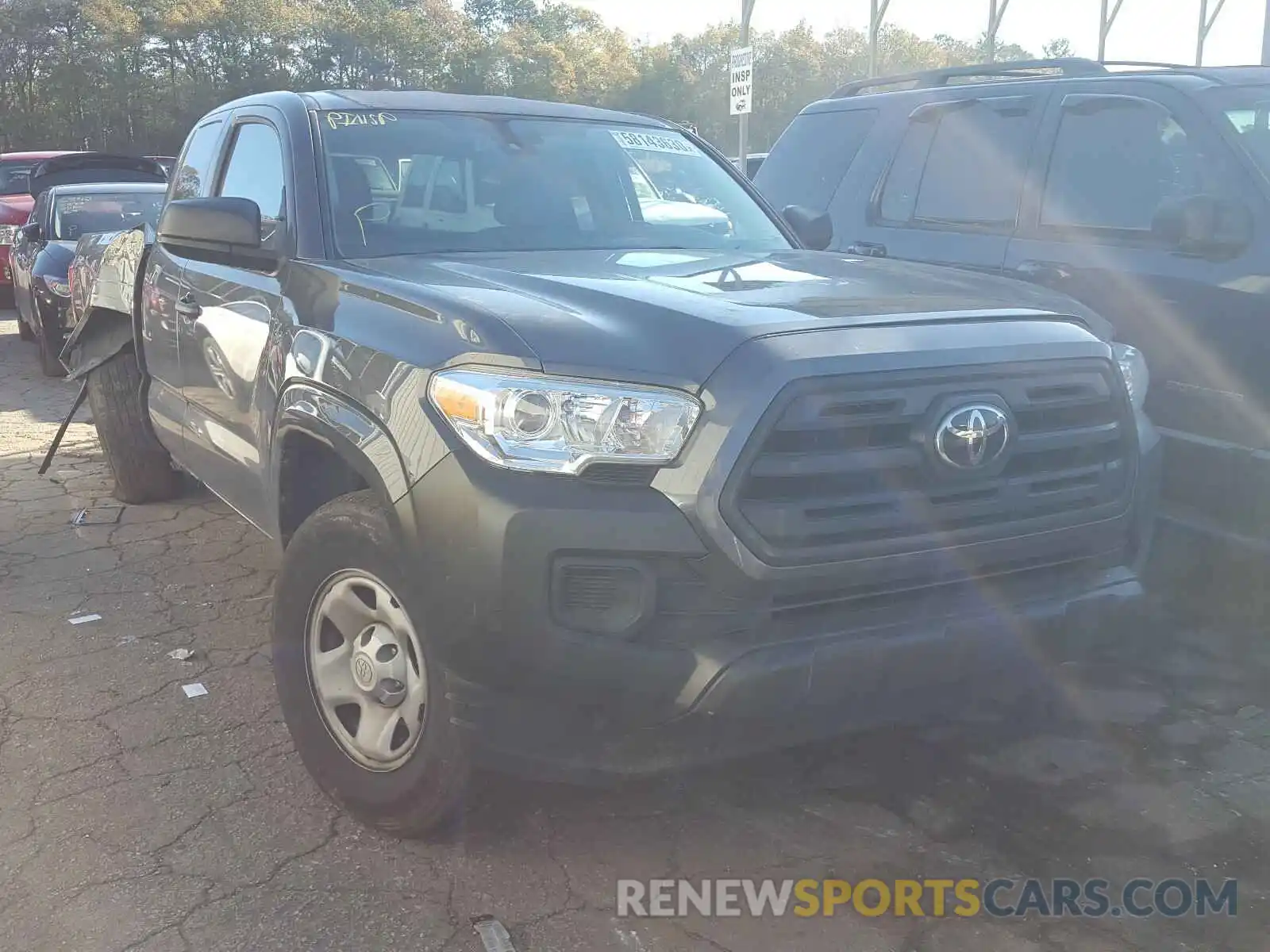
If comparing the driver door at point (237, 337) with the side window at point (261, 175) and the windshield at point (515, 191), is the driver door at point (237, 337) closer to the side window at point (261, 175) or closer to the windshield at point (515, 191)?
the side window at point (261, 175)

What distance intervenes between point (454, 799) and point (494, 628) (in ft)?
1.78

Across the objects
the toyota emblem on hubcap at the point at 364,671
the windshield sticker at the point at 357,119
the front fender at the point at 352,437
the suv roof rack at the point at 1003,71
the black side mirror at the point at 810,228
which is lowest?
the toyota emblem on hubcap at the point at 364,671

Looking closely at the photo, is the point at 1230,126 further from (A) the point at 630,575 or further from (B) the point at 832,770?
(A) the point at 630,575

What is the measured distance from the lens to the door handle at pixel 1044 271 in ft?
15.1

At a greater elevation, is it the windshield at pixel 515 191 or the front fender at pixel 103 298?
the windshield at pixel 515 191

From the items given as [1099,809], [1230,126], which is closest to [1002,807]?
[1099,809]

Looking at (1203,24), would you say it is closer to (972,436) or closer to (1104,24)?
(1104,24)

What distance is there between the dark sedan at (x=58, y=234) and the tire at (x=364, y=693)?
7.30 metres

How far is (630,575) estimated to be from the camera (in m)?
2.32

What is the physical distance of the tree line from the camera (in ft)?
132

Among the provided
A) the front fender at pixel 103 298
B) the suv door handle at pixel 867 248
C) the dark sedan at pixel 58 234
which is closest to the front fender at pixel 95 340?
the front fender at pixel 103 298

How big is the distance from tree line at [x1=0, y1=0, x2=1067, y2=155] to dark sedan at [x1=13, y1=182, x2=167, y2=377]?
77.7ft

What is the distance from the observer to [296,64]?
44.4m

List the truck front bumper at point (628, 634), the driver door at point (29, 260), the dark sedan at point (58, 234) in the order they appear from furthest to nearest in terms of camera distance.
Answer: the driver door at point (29, 260)
the dark sedan at point (58, 234)
the truck front bumper at point (628, 634)
